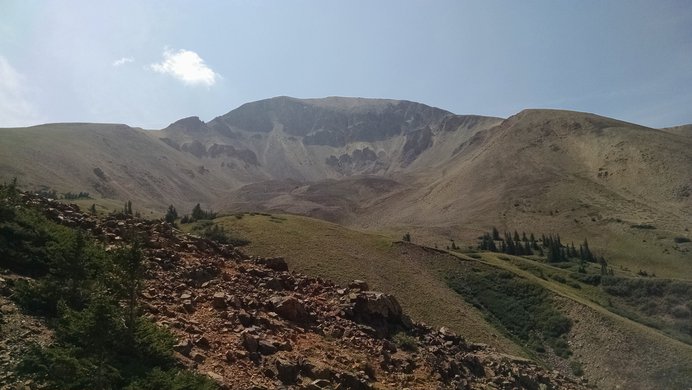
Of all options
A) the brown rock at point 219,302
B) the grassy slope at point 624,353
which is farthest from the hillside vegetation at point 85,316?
the grassy slope at point 624,353

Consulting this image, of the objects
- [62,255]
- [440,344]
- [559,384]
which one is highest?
[62,255]

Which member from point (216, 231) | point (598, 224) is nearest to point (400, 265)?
point (216, 231)

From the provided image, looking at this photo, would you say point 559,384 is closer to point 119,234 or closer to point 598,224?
point 119,234

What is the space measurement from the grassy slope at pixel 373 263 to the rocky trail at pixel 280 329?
14566 millimetres

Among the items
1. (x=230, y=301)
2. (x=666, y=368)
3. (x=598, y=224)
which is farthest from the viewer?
(x=598, y=224)

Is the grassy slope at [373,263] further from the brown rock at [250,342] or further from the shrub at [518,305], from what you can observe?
the brown rock at [250,342]

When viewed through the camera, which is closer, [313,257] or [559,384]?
[559,384]

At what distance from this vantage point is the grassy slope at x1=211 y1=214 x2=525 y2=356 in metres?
43.6

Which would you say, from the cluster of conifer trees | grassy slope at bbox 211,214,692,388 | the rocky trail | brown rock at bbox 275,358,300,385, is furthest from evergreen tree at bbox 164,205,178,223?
the cluster of conifer trees

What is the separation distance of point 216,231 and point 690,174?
146 meters

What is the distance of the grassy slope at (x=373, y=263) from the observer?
43562 mm

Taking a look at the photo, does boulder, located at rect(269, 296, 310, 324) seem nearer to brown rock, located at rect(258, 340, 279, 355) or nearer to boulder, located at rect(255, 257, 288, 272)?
brown rock, located at rect(258, 340, 279, 355)

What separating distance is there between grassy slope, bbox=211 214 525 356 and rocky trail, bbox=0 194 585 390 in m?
14.6

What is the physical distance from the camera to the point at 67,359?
1123cm
